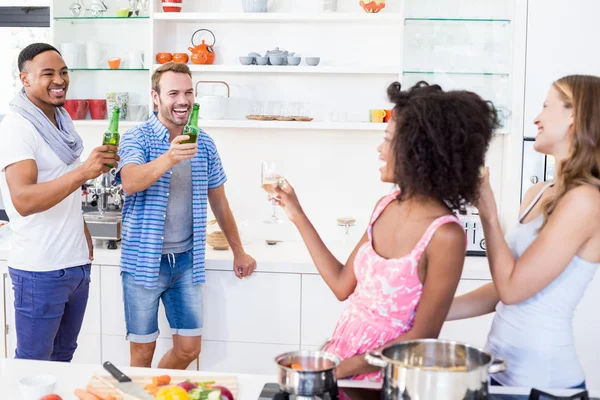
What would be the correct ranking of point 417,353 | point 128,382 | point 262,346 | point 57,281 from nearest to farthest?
point 417,353 → point 128,382 → point 57,281 → point 262,346

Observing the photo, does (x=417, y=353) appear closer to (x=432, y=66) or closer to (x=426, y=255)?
(x=426, y=255)

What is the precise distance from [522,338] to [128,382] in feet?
3.14

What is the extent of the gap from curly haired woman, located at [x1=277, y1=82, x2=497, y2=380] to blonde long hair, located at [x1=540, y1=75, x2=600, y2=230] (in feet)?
0.75

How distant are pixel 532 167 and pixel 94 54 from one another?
2290 millimetres

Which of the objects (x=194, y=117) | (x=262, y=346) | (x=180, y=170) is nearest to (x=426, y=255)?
(x=194, y=117)

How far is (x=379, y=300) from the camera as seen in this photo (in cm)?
181

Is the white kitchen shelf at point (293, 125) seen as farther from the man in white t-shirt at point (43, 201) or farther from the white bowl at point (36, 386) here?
the white bowl at point (36, 386)

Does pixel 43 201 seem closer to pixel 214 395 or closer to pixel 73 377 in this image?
pixel 73 377

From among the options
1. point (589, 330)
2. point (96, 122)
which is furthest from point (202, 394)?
point (96, 122)

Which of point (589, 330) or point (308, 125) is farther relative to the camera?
point (308, 125)

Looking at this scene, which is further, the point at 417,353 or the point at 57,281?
the point at 57,281

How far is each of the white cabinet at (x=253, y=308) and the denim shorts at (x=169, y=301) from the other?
0.79ft

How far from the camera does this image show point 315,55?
392 cm

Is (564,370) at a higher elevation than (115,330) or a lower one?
higher
